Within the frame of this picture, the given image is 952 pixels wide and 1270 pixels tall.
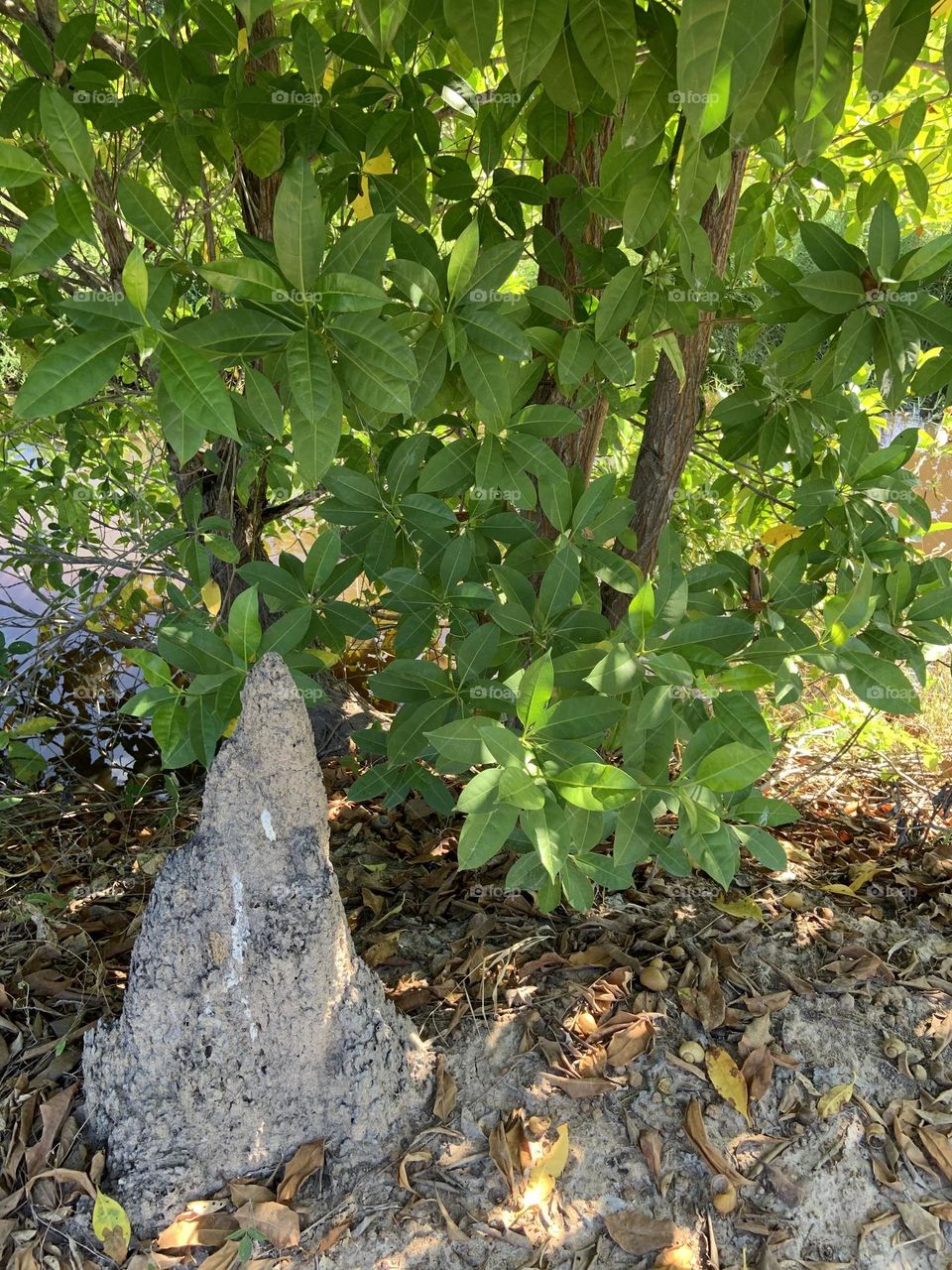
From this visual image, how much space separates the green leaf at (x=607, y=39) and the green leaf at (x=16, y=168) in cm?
70

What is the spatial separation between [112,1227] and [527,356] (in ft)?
5.58

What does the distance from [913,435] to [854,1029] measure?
134 centimetres

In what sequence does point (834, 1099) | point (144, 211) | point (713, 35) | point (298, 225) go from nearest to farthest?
point (713, 35)
point (298, 225)
point (144, 211)
point (834, 1099)

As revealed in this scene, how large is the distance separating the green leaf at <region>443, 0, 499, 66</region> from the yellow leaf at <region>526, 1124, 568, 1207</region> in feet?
6.02

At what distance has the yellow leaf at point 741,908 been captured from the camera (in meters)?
2.39

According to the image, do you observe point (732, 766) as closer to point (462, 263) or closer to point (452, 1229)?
point (462, 263)

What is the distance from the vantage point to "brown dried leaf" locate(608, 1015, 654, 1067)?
1.97 metres

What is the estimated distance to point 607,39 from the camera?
117cm

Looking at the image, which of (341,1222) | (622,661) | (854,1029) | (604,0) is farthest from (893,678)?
(341,1222)

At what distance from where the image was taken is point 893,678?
5.30ft

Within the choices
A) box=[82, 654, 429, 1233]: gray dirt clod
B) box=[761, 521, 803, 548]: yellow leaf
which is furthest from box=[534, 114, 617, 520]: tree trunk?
box=[82, 654, 429, 1233]: gray dirt clod

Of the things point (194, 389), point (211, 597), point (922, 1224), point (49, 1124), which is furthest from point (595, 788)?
point (211, 597)

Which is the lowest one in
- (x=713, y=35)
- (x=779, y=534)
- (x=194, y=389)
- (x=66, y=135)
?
(x=779, y=534)

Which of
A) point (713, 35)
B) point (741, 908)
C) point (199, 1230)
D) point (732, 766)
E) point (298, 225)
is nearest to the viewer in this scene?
point (713, 35)
